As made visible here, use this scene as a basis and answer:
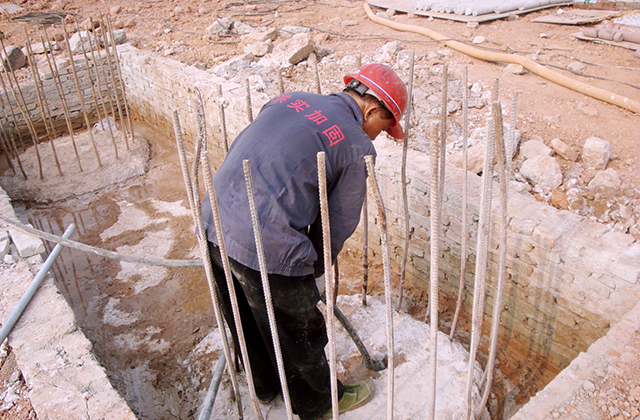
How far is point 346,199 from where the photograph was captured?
1.97 m

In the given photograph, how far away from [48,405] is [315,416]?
1.35 metres

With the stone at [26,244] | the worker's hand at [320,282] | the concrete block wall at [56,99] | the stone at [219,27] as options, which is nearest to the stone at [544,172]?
the worker's hand at [320,282]

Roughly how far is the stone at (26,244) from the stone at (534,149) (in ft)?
13.8

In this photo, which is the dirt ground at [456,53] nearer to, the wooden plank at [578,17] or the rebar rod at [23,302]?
the wooden plank at [578,17]

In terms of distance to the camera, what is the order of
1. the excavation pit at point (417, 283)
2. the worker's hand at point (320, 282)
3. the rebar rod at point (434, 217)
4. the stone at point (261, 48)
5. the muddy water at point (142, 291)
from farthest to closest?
the stone at point (261, 48) < the muddy water at point (142, 291) < the excavation pit at point (417, 283) < the worker's hand at point (320, 282) < the rebar rod at point (434, 217)

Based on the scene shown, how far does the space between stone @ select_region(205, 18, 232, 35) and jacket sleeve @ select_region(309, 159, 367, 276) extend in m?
7.20

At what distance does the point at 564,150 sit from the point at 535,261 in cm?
179

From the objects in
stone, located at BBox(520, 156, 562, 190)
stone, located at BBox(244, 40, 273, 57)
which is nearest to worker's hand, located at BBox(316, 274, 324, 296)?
stone, located at BBox(520, 156, 562, 190)

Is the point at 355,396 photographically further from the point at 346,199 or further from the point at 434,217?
the point at 434,217

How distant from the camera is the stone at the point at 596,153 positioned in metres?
4.01

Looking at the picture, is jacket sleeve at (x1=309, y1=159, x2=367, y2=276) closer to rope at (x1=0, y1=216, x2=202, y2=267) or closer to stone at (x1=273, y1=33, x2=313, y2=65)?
rope at (x1=0, y1=216, x2=202, y2=267)

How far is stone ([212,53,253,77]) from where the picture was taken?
6379mm

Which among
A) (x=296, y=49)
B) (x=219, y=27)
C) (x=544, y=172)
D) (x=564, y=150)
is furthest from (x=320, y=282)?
(x=219, y=27)

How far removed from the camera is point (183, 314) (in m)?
3.87
